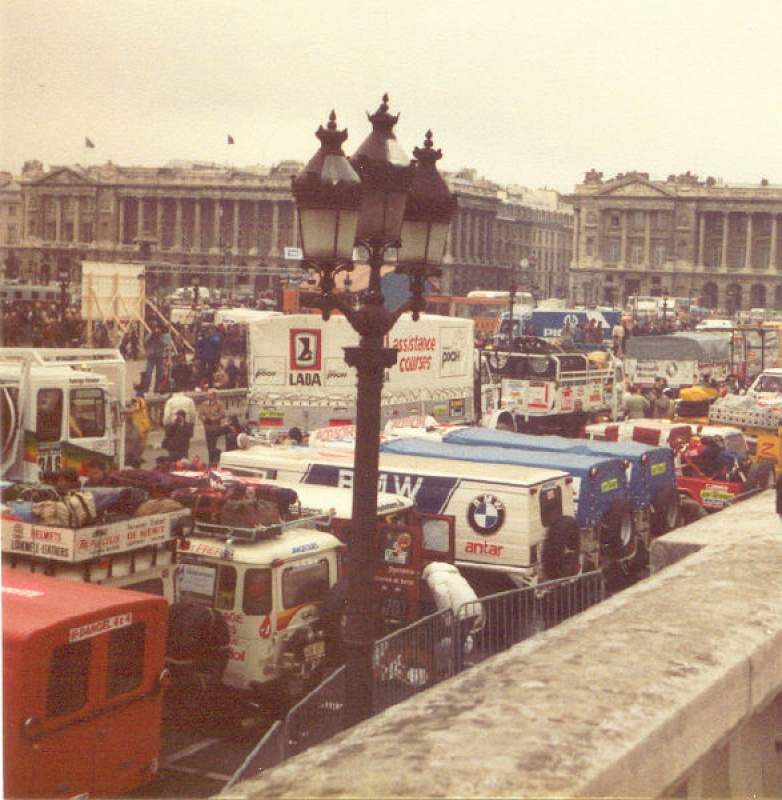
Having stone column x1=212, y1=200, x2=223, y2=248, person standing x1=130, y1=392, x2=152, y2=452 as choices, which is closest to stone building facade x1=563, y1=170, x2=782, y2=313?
stone column x1=212, y1=200, x2=223, y2=248

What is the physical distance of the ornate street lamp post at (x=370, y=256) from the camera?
6.39 metres

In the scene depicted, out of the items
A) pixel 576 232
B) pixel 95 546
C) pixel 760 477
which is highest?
pixel 576 232

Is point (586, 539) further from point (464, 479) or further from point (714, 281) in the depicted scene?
point (714, 281)

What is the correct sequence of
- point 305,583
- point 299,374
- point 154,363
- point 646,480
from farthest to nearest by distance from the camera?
1. point 154,363
2. point 299,374
3. point 646,480
4. point 305,583

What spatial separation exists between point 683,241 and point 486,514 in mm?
132857

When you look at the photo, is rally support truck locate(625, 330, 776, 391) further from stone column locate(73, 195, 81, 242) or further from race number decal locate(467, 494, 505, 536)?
stone column locate(73, 195, 81, 242)

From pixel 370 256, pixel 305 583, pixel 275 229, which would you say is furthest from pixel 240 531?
pixel 275 229

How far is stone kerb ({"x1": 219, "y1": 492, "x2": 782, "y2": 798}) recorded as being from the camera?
3.22m

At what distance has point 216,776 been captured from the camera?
890 cm

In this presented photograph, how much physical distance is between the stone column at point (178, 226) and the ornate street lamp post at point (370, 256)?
12122cm

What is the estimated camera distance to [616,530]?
15297 mm

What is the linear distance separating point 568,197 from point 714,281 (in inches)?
751

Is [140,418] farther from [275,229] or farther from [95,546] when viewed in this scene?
[275,229]

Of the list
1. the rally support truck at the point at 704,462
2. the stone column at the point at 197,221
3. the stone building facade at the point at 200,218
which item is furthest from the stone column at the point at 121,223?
the rally support truck at the point at 704,462
